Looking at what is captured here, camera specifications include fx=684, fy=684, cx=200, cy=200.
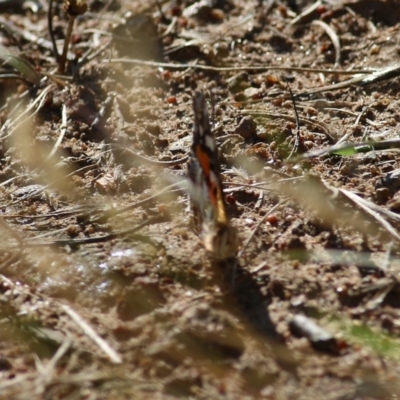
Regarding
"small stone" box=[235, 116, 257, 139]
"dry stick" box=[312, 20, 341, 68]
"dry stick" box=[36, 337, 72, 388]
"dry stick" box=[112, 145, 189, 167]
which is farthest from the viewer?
"dry stick" box=[312, 20, 341, 68]

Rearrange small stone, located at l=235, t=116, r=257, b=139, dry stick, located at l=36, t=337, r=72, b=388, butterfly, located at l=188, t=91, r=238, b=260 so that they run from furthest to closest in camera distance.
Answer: small stone, located at l=235, t=116, r=257, b=139 < butterfly, located at l=188, t=91, r=238, b=260 < dry stick, located at l=36, t=337, r=72, b=388

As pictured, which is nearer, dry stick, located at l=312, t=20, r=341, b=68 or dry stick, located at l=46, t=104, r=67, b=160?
dry stick, located at l=46, t=104, r=67, b=160

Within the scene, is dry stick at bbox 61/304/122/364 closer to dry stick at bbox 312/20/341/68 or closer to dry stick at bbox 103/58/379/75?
dry stick at bbox 103/58/379/75

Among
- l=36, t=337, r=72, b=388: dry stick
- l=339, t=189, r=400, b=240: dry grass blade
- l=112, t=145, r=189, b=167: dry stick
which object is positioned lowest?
l=36, t=337, r=72, b=388: dry stick

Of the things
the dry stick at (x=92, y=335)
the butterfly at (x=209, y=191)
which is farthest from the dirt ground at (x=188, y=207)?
the butterfly at (x=209, y=191)

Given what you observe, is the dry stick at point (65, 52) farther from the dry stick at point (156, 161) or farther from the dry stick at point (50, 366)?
the dry stick at point (50, 366)

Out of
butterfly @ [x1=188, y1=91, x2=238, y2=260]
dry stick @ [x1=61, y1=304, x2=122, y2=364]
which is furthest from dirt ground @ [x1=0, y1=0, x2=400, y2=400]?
butterfly @ [x1=188, y1=91, x2=238, y2=260]

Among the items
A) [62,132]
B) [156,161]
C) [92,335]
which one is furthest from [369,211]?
[62,132]
